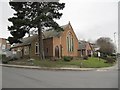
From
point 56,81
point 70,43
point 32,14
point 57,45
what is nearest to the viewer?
point 56,81

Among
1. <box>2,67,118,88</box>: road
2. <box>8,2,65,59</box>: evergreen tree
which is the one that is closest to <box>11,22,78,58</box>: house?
<box>8,2,65,59</box>: evergreen tree

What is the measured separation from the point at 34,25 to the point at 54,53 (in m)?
10.3

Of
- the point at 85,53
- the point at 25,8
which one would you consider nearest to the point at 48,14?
the point at 25,8

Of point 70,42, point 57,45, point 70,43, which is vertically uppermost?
point 70,42

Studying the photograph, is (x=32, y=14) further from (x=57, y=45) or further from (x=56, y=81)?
(x=56, y=81)

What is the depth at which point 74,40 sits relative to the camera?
154ft

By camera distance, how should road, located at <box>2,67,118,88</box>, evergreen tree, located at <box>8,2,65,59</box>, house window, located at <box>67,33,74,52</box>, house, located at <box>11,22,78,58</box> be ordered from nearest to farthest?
road, located at <box>2,67,118,88</box> < evergreen tree, located at <box>8,2,65,59</box> < house, located at <box>11,22,78,58</box> < house window, located at <box>67,33,74,52</box>

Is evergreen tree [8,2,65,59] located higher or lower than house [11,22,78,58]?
higher

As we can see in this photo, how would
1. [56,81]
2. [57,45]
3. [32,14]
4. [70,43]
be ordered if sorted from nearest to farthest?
[56,81], [32,14], [57,45], [70,43]

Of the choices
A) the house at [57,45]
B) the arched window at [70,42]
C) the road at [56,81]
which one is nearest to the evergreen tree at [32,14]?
the house at [57,45]

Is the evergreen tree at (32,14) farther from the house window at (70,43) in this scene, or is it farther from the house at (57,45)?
the house window at (70,43)

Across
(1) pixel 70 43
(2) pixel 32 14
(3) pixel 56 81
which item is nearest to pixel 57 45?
(1) pixel 70 43

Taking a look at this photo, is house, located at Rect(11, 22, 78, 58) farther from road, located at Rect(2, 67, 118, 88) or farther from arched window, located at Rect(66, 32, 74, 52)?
road, located at Rect(2, 67, 118, 88)

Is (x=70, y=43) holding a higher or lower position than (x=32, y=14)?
lower
